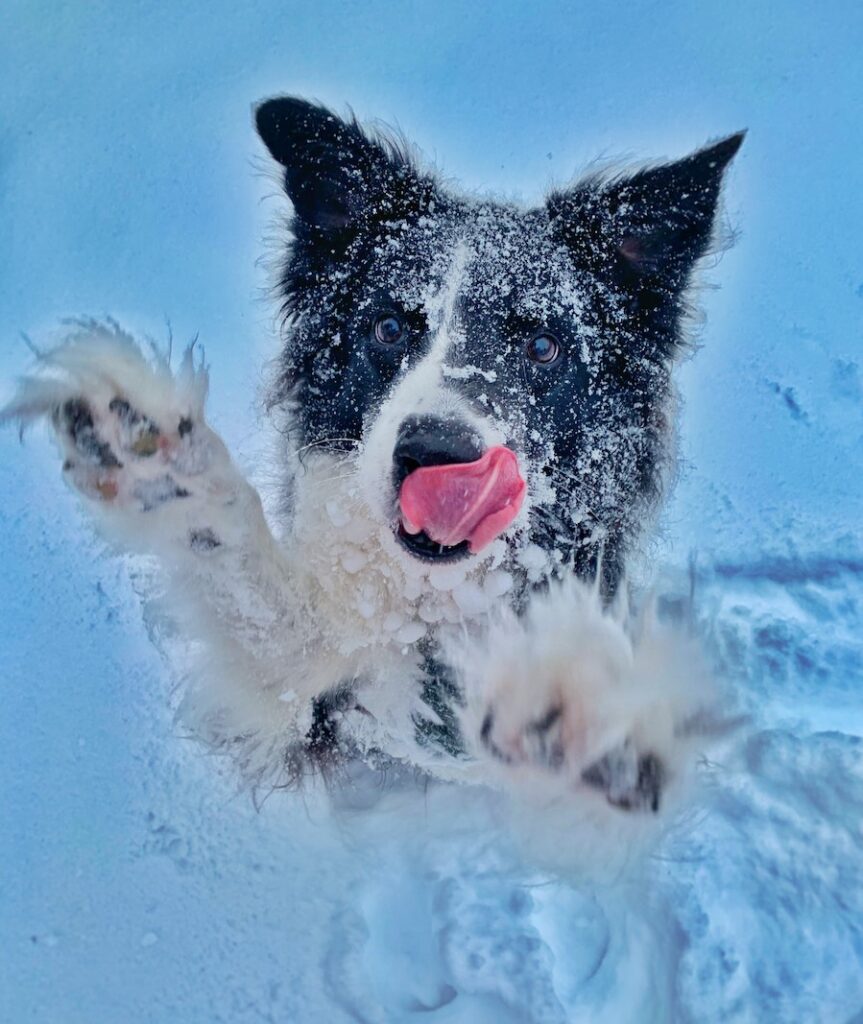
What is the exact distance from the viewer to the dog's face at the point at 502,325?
1.91 m

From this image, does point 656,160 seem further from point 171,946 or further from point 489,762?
point 171,946

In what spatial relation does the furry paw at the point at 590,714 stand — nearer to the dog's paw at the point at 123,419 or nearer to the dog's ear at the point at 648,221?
the dog's paw at the point at 123,419

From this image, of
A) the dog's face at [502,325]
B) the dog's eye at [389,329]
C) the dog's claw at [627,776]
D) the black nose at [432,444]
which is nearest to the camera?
the dog's claw at [627,776]

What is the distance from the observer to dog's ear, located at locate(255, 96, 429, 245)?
2064 millimetres

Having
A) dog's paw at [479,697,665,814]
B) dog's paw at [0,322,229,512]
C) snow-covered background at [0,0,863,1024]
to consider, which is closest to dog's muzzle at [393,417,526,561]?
dog's paw at [0,322,229,512]

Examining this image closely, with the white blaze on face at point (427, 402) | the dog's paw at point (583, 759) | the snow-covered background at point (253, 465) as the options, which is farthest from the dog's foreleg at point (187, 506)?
the snow-covered background at point (253, 465)

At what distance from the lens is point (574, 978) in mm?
2387

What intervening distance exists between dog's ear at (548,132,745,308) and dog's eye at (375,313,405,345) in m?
0.46

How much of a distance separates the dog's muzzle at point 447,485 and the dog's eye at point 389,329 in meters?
0.32

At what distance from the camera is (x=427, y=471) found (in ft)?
5.61

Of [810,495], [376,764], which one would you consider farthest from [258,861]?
[810,495]

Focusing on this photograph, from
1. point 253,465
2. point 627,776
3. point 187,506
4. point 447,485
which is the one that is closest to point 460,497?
point 447,485

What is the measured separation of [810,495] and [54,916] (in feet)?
8.55

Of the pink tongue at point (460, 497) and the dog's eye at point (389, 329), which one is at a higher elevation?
the dog's eye at point (389, 329)
